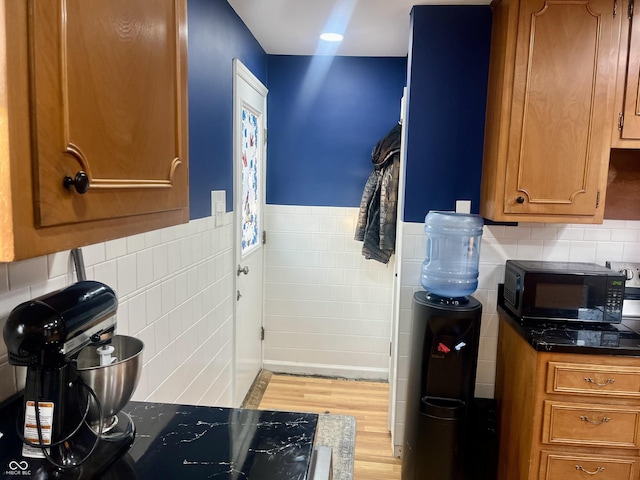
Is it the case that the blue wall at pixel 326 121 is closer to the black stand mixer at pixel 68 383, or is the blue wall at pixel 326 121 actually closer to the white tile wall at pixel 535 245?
the white tile wall at pixel 535 245

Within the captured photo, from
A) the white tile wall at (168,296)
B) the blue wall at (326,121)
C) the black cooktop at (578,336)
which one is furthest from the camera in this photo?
the blue wall at (326,121)

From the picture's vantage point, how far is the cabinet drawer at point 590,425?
6.30 ft

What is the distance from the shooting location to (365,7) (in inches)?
95.7

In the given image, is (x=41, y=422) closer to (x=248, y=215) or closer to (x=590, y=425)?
(x=590, y=425)

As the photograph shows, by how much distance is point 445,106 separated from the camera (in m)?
2.47

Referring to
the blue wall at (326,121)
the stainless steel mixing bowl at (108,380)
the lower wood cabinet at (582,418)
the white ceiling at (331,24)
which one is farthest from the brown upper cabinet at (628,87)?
the stainless steel mixing bowl at (108,380)

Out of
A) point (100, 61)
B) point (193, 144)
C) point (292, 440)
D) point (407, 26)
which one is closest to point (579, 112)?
point (407, 26)

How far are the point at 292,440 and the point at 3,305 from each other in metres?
0.70

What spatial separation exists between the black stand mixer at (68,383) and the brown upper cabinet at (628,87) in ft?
7.38

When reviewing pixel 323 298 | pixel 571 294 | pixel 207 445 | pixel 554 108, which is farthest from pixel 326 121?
pixel 207 445

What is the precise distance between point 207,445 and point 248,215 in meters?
2.18

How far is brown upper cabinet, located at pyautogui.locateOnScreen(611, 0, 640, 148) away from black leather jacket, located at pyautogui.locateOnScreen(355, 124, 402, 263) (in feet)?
4.48

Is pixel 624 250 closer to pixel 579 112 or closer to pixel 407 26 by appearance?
pixel 579 112

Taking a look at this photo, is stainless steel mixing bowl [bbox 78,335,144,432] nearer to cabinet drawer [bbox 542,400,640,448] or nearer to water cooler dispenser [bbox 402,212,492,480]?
water cooler dispenser [bbox 402,212,492,480]
